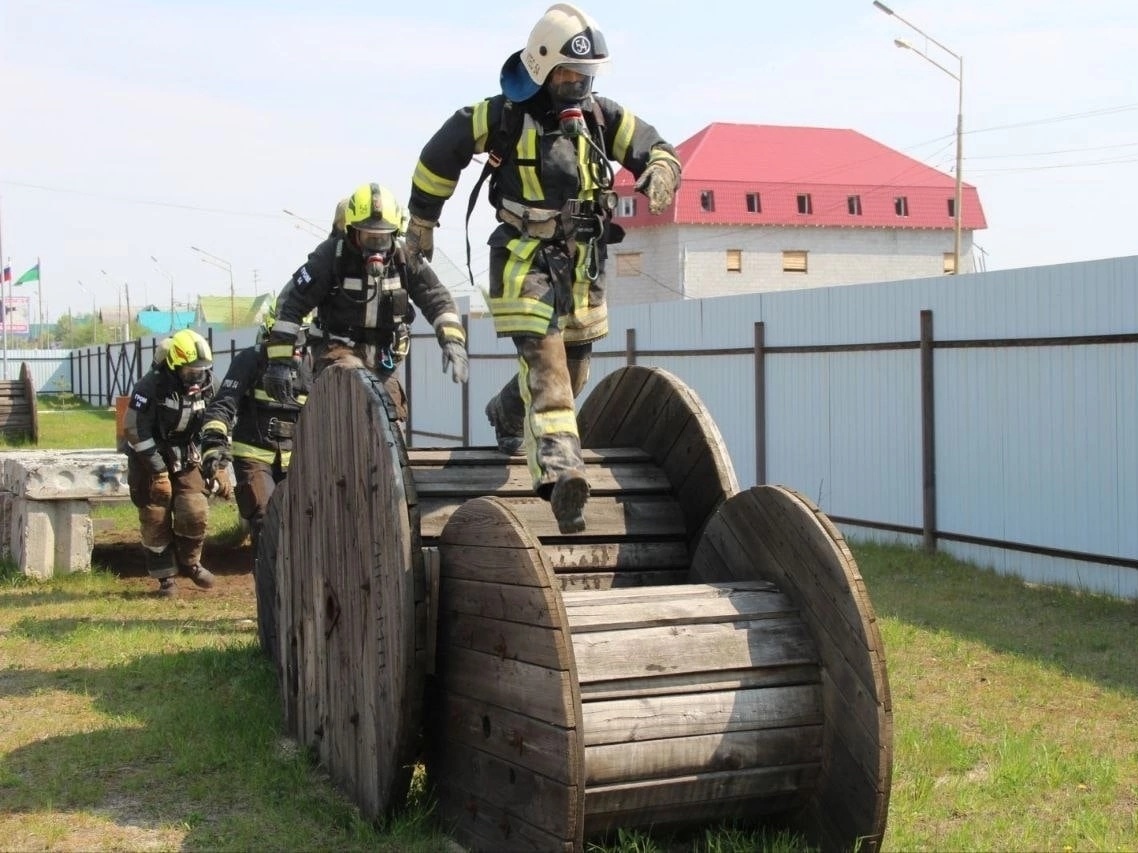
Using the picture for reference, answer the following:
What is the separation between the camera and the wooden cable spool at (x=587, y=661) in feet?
13.1

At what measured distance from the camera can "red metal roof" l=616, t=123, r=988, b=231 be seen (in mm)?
57312

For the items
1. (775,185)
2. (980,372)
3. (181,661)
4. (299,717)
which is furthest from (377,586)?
(775,185)

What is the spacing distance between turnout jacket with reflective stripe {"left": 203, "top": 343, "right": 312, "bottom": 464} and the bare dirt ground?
3.58 feet

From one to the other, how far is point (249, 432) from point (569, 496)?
5.65 metres

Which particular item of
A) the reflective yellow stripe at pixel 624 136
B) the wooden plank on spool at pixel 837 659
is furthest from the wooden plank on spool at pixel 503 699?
the reflective yellow stripe at pixel 624 136

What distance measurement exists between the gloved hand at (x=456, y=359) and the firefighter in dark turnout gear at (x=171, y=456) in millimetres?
3739

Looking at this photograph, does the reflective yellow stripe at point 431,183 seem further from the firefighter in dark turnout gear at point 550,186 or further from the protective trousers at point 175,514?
the protective trousers at point 175,514

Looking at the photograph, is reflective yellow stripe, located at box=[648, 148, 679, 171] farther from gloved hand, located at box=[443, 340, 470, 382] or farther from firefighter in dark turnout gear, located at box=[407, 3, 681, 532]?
gloved hand, located at box=[443, 340, 470, 382]

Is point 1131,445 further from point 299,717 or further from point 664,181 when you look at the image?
point 299,717

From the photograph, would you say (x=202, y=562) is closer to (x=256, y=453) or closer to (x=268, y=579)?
(x=256, y=453)

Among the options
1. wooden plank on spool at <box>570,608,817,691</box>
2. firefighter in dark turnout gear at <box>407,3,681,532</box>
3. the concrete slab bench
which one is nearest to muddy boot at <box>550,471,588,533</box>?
firefighter in dark turnout gear at <box>407,3,681,532</box>

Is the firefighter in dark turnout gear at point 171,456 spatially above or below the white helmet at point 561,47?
below

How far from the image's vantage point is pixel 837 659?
4184 millimetres

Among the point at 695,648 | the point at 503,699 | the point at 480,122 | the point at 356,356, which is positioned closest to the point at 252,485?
the point at 356,356
